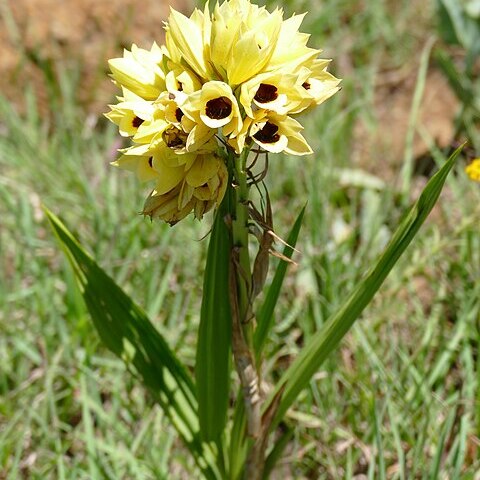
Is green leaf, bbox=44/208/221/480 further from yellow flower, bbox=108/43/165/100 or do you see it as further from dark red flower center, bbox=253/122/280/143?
dark red flower center, bbox=253/122/280/143

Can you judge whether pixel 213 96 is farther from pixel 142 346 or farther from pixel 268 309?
pixel 142 346

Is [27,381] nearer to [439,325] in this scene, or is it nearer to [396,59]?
[439,325]

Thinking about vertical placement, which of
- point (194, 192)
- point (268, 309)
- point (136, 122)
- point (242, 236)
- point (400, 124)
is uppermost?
point (136, 122)

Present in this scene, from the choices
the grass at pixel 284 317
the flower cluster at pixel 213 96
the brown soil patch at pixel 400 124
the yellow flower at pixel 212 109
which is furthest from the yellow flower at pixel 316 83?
the brown soil patch at pixel 400 124

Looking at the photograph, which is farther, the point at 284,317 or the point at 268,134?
the point at 284,317

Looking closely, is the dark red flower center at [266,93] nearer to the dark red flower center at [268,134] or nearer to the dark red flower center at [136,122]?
the dark red flower center at [268,134]

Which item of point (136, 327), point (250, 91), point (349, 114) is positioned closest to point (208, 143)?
point (250, 91)

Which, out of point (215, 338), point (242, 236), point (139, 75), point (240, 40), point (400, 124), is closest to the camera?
point (240, 40)

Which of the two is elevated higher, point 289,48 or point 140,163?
point 289,48

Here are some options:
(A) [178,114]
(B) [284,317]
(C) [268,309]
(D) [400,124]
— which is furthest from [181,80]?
(D) [400,124]
